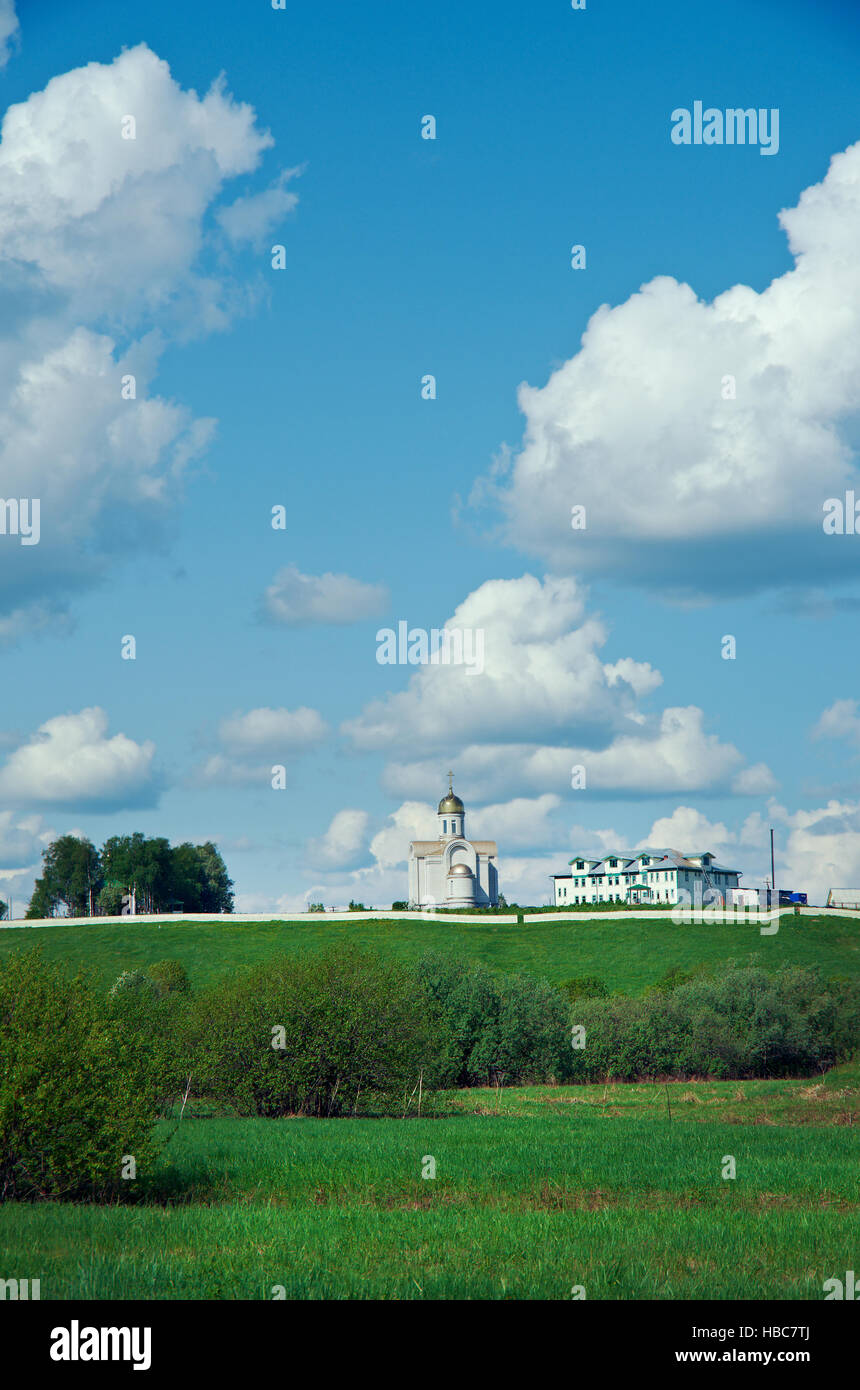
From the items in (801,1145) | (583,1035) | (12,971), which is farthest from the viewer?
(583,1035)

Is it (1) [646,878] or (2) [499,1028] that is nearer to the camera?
(2) [499,1028]

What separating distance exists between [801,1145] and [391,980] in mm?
15546

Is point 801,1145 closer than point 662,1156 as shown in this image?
No

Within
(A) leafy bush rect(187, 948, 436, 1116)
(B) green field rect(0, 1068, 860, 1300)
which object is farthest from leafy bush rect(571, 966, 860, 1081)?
(B) green field rect(0, 1068, 860, 1300)

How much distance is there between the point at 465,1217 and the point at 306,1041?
20280mm

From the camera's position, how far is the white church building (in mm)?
134250

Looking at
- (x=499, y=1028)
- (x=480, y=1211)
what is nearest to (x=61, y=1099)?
(x=480, y=1211)

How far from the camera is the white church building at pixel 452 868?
13425 centimetres

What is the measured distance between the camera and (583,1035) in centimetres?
5328

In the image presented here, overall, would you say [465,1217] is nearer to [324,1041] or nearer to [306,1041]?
[324,1041]

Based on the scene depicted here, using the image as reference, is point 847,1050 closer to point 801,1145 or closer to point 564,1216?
point 801,1145

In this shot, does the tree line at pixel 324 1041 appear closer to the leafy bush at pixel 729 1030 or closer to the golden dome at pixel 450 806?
the leafy bush at pixel 729 1030

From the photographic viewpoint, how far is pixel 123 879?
457 feet
